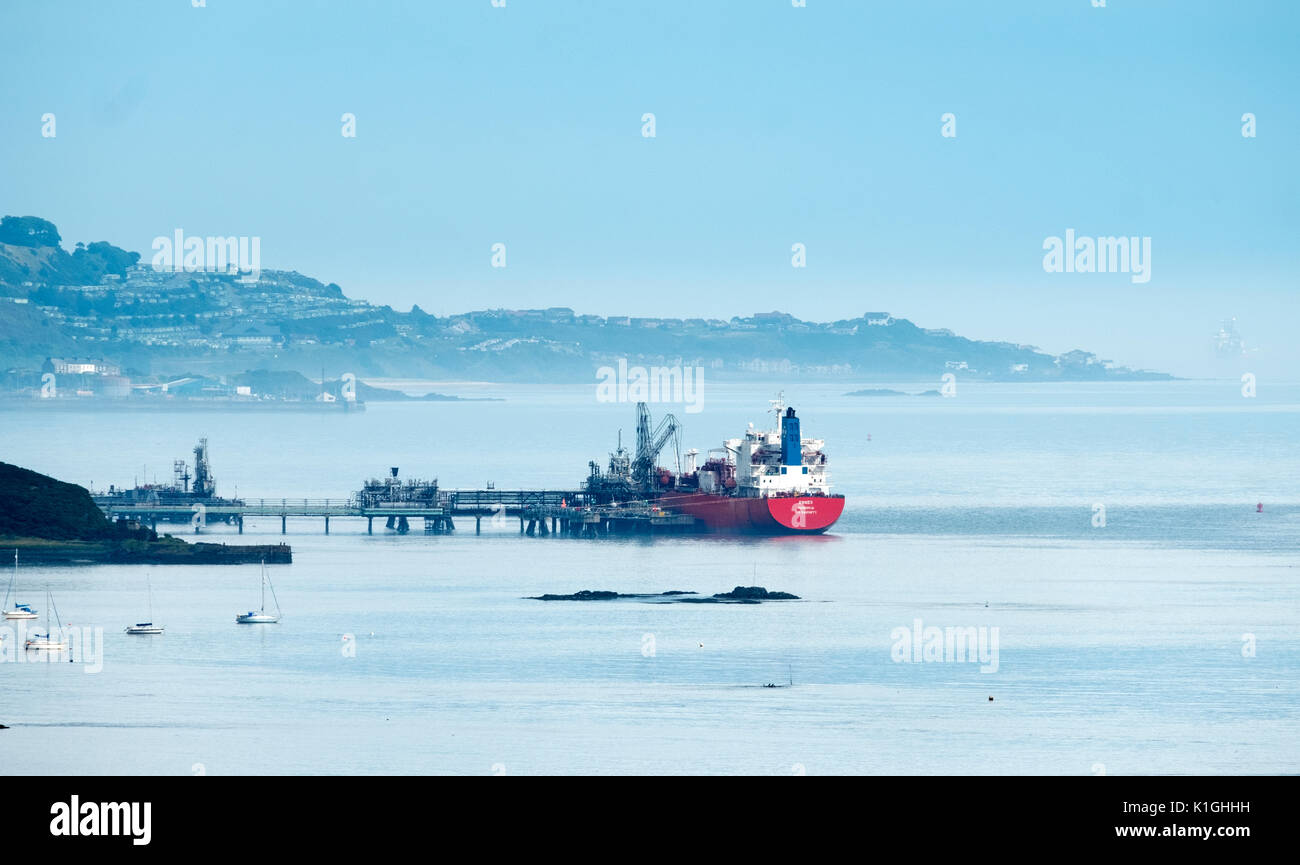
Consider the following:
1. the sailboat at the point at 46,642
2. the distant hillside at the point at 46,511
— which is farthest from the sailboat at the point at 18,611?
the distant hillside at the point at 46,511

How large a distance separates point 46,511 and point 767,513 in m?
39.4

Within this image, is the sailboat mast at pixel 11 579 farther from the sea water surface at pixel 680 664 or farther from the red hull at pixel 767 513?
the red hull at pixel 767 513

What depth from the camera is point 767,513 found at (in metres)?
111

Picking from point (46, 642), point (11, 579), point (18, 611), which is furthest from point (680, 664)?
point (11, 579)

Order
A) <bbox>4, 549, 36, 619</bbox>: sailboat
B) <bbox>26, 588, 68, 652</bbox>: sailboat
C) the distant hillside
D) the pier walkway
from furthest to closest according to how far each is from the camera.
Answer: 1. the pier walkway
2. the distant hillside
3. <bbox>4, 549, 36, 619</bbox>: sailboat
4. <bbox>26, 588, 68, 652</bbox>: sailboat

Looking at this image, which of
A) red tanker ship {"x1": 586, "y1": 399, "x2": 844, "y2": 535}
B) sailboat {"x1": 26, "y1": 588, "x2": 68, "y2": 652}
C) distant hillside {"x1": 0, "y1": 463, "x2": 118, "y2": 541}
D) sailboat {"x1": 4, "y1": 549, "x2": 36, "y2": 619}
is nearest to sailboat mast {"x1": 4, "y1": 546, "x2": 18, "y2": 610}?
sailboat {"x1": 4, "y1": 549, "x2": 36, "y2": 619}

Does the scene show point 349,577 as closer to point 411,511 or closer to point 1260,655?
point 411,511

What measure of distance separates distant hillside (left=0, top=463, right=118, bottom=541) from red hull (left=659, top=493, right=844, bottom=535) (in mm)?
34091

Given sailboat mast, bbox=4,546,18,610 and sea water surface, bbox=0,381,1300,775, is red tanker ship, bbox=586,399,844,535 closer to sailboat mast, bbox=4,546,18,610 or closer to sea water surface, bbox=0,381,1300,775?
sea water surface, bbox=0,381,1300,775

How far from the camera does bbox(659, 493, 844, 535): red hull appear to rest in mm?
110188

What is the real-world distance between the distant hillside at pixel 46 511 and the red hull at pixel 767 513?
1342 inches

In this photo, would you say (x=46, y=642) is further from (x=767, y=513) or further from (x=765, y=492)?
(x=765, y=492)

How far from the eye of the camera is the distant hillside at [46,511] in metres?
97.6
